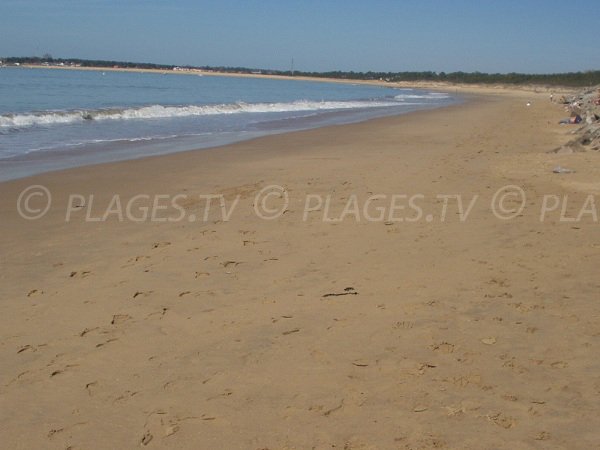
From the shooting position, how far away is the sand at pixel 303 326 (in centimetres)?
272

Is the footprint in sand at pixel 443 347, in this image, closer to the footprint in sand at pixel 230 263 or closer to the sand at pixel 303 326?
the sand at pixel 303 326

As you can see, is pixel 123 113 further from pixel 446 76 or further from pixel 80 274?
pixel 446 76

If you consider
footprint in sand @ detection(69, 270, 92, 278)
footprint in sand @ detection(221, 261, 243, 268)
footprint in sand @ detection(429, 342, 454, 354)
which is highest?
footprint in sand @ detection(429, 342, 454, 354)

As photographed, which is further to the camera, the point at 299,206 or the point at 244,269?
the point at 299,206

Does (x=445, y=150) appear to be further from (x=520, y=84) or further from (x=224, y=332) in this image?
(x=520, y=84)

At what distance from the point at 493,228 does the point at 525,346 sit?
269 cm

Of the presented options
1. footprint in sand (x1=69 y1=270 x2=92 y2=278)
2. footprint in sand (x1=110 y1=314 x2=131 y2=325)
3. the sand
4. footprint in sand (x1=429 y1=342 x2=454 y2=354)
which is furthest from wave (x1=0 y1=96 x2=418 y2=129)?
footprint in sand (x1=429 y1=342 x2=454 y2=354)

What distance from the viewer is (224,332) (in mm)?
3688

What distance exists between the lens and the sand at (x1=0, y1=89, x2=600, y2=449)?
2.72 metres

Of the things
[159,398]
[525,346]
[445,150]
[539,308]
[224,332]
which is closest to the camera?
[159,398]

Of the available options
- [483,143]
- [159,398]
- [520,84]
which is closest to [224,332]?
[159,398]

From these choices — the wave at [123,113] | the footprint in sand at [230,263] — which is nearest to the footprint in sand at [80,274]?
the footprint in sand at [230,263]

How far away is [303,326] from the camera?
12.3 feet

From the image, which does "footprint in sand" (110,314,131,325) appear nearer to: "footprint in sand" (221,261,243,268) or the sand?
the sand
